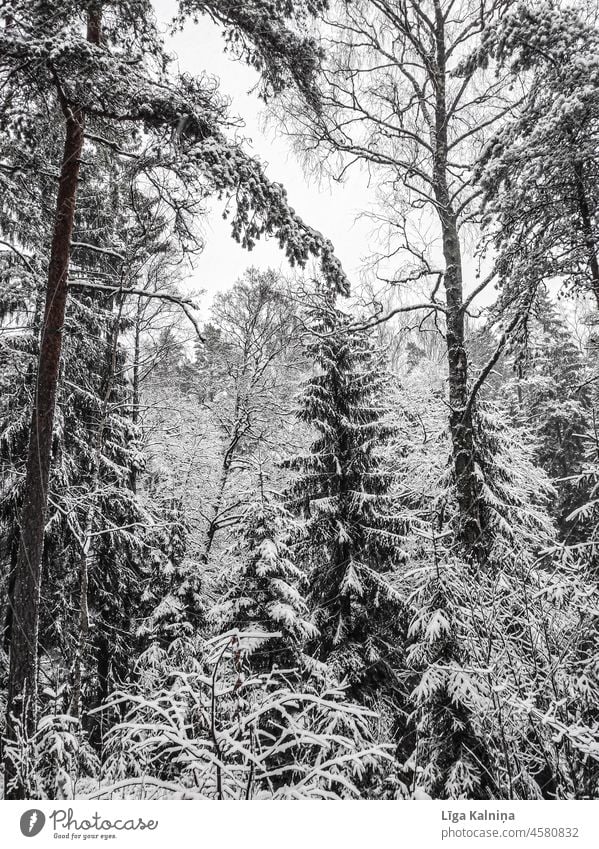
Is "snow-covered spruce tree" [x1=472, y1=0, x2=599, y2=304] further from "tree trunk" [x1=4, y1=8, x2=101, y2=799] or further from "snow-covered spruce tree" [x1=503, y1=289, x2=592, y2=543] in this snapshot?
"snow-covered spruce tree" [x1=503, y1=289, x2=592, y2=543]

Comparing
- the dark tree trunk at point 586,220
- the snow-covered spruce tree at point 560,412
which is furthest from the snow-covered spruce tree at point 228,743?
the snow-covered spruce tree at point 560,412

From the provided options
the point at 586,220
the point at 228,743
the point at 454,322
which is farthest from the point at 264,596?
the point at 586,220

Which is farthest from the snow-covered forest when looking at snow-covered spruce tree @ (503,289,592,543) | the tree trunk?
snow-covered spruce tree @ (503,289,592,543)

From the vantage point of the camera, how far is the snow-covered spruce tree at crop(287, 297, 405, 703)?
318 inches

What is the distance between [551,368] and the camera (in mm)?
19547

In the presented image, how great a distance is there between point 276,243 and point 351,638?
7.12m

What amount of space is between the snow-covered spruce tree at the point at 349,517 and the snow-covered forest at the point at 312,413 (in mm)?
68

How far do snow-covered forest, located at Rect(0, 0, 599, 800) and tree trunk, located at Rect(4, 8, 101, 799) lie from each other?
3 centimetres

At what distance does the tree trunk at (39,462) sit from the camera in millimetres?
3980

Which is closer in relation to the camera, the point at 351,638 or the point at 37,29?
the point at 37,29

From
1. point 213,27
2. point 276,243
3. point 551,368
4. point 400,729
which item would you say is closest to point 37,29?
point 213,27


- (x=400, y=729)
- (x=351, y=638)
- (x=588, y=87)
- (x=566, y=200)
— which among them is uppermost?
(x=588, y=87)
